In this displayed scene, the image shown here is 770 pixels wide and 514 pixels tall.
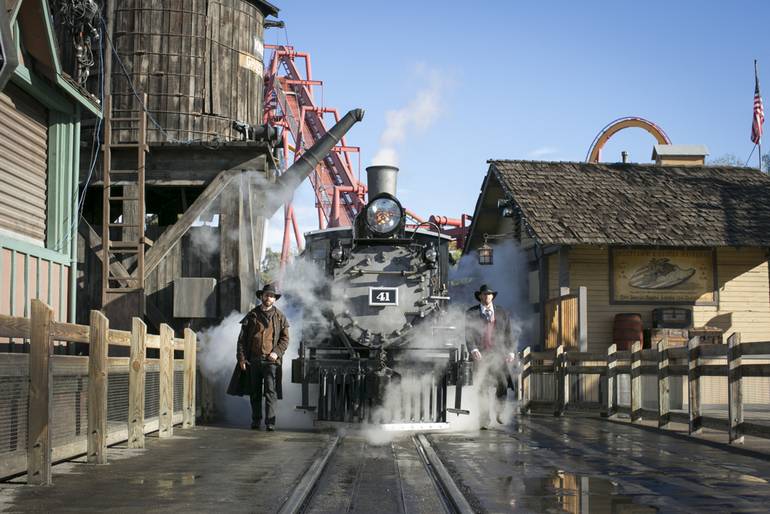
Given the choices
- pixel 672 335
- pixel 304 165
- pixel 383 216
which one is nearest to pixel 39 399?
pixel 383 216

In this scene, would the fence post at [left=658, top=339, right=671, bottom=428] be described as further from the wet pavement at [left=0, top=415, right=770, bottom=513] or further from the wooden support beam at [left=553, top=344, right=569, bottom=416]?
the wooden support beam at [left=553, top=344, right=569, bottom=416]

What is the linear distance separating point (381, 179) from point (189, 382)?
3.76 meters

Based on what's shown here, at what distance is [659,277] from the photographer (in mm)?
20719

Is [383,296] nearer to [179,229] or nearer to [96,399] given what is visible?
[179,229]

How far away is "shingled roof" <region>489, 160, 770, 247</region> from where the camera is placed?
19.7 metres

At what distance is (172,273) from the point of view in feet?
54.1

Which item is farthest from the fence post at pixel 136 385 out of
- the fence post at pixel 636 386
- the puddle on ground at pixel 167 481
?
the fence post at pixel 636 386

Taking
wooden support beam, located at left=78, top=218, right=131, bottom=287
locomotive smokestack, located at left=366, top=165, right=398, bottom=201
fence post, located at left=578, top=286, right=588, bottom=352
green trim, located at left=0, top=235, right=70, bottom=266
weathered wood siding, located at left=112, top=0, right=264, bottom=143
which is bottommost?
fence post, located at left=578, top=286, right=588, bottom=352

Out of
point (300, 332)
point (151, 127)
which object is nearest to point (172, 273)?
point (151, 127)

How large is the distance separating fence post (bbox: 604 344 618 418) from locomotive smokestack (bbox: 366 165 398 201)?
4.32 meters

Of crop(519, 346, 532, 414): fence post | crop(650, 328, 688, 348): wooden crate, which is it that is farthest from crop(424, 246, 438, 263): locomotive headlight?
crop(650, 328, 688, 348): wooden crate

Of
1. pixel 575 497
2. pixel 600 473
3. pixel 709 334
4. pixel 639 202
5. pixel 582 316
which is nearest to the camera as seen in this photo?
pixel 575 497

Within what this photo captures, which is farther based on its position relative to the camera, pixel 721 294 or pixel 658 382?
pixel 721 294

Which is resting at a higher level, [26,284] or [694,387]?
[26,284]
